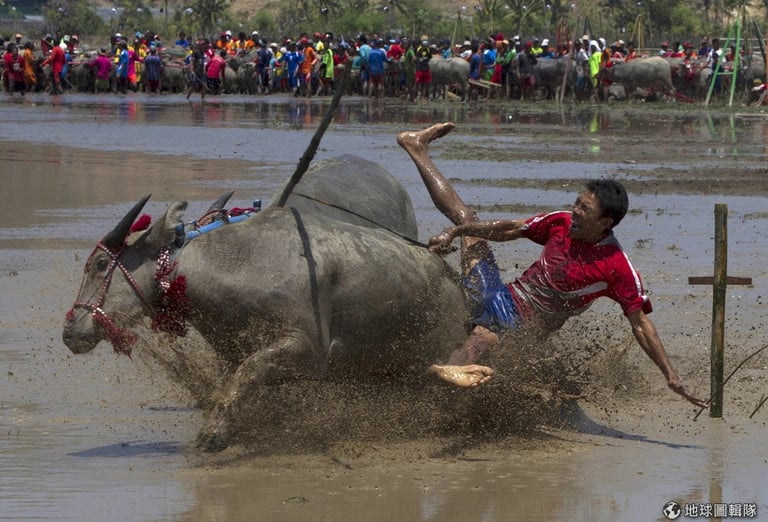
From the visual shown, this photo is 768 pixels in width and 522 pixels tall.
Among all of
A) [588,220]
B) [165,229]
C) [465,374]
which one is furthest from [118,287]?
[588,220]

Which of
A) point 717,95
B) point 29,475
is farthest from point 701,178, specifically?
point 717,95

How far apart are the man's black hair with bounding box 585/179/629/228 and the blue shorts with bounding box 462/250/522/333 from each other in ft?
2.04

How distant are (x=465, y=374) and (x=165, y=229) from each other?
4.50ft

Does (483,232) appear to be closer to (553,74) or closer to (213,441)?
(213,441)

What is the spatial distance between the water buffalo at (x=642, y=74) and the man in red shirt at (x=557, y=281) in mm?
30529

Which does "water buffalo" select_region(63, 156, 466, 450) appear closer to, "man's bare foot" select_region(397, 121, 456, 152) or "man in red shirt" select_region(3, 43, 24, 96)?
"man's bare foot" select_region(397, 121, 456, 152)

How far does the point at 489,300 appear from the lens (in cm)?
691

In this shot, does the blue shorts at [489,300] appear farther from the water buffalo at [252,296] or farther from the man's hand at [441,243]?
the water buffalo at [252,296]

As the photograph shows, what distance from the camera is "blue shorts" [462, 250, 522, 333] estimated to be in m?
6.83

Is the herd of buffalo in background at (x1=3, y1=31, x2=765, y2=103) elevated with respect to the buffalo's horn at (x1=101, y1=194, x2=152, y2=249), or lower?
lower

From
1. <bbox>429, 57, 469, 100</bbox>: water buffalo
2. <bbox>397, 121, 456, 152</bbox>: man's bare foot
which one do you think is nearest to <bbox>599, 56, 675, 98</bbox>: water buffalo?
<bbox>429, 57, 469, 100</bbox>: water buffalo

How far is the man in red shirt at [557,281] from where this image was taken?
6.57 metres

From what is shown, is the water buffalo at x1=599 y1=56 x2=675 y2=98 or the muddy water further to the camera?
the water buffalo at x1=599 y1=56 x2=675 y2=98

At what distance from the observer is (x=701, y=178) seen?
54.4 ft
